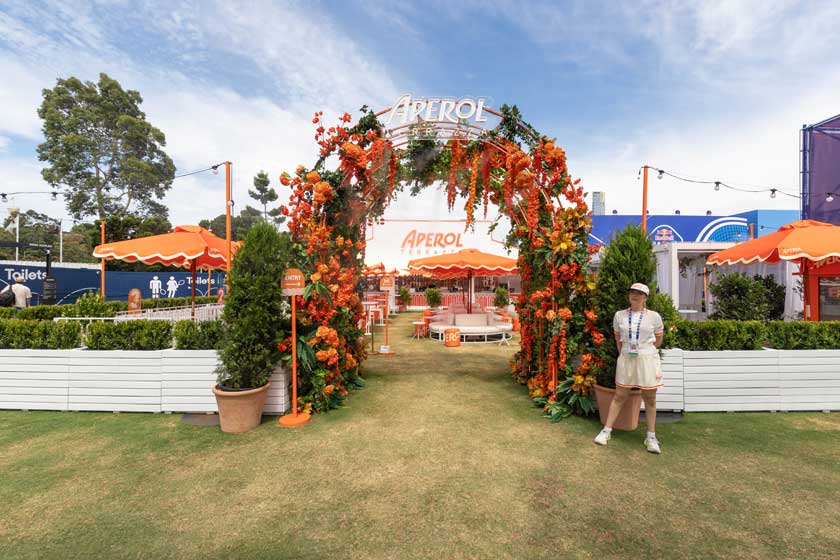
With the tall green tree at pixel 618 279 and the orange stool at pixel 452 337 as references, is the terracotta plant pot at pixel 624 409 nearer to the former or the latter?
the tall green tree at pixel 618 279

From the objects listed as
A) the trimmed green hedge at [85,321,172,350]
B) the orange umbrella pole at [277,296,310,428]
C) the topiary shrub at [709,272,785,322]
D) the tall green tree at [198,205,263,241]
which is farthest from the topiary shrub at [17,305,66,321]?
the tall green tree at [198,205,263,241]

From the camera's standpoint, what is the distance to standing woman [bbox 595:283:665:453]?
149 inches

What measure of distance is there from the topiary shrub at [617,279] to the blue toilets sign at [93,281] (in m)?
11.7

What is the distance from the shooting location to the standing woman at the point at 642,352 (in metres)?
3.78

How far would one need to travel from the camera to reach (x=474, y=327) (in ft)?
34.8

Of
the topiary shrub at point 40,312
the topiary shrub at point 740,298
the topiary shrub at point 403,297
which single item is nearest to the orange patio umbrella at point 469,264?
the topiary shrub at point 740,298

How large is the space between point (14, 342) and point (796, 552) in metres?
8.43

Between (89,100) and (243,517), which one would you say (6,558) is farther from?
(89,100)

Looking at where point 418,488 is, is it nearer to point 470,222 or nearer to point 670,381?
point 670,381

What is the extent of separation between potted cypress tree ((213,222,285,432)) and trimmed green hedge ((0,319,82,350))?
2.40 metres

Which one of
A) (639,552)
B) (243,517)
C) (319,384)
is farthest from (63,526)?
(639,552)

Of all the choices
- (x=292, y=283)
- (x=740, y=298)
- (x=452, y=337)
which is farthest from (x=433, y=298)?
(x=292, y=283)

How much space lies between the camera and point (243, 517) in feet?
8.92

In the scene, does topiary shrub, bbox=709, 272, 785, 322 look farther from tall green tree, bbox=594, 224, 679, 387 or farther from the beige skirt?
the beige skirt
